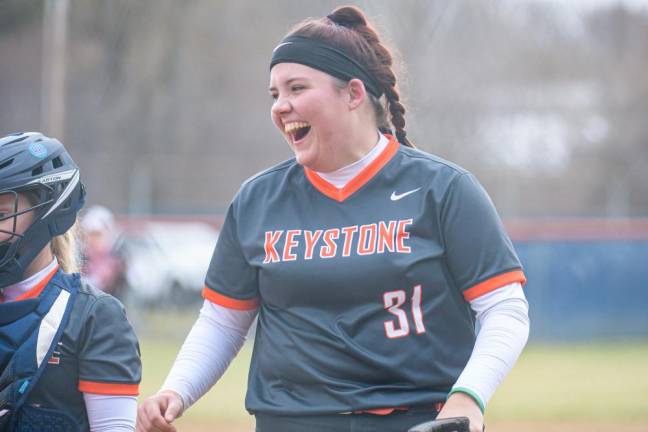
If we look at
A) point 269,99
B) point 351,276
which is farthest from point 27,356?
point 269,99

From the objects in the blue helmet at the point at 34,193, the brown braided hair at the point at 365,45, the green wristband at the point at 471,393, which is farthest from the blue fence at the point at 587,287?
the blue helmet at the point at 34,193

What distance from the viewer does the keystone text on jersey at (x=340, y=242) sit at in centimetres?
321

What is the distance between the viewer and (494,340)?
3.06 metres

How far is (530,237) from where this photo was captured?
63.2 ft

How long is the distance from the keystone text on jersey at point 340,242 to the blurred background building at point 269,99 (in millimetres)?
20986

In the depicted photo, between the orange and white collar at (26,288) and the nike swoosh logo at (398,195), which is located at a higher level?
the nike swoosh logo at (398,195)

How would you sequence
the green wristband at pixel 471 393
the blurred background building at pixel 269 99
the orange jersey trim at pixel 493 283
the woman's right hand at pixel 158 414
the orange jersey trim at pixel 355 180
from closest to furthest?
the green wristband at pixel 471 393
the orange jersey trim at pixel 493 283
the woman's right hand at pixel 158 414
the orange jersey trim at pixel 355 180
the blurred background building at pixel 269 99

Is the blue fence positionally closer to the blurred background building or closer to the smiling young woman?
the blurred background building

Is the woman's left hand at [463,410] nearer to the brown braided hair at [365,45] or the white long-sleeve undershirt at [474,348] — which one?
the white long-sleeve undershirt at [474,348]

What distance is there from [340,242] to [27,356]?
1002mm

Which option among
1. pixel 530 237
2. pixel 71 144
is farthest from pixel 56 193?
pixel 71 144

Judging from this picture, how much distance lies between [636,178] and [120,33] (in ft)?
58.5

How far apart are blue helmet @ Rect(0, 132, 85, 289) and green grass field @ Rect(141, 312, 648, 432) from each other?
24.3 feet

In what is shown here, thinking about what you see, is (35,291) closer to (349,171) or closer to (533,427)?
(349,171)
